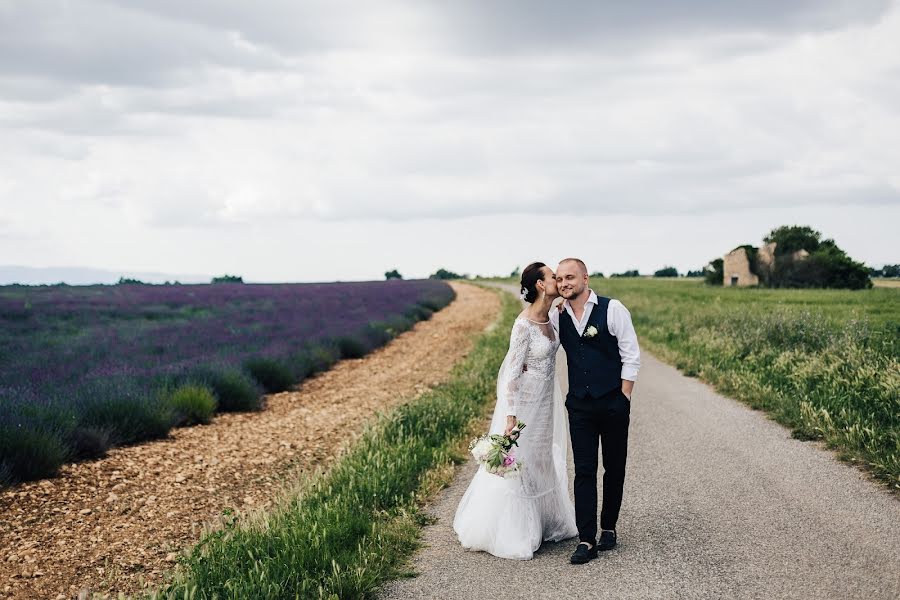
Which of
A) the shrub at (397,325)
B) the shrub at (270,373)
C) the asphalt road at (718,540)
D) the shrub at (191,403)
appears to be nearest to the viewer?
the asphalt road at (718,540)

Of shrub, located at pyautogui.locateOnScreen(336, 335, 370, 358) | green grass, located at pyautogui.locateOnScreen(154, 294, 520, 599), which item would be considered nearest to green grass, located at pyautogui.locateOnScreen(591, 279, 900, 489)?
green grass, located at pyautogui.locateOnScreen(154, 294, 520, 599)

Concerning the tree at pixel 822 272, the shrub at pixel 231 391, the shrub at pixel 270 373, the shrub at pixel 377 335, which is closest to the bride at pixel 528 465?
the shrub at pixel 231 391

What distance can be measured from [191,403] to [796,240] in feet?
174

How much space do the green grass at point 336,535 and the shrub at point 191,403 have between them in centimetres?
396

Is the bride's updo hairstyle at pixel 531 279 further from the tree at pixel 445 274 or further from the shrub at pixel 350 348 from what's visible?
the tree at pixel 445 274

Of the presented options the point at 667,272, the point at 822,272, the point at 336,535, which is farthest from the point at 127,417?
the point at 667,272

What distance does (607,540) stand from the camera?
561 cm

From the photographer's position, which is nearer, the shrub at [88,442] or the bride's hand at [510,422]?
the bride's hand at [510,422]

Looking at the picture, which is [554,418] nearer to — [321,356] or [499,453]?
[499,453]

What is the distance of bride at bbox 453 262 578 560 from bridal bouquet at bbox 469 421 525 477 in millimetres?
117

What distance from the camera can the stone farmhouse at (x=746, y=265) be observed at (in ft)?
169

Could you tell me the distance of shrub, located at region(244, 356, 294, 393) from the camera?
15.3 meters

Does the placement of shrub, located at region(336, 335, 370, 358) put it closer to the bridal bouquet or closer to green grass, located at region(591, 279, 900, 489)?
green grass, located at region(591, 279, 900, 489)

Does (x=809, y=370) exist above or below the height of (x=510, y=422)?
below
